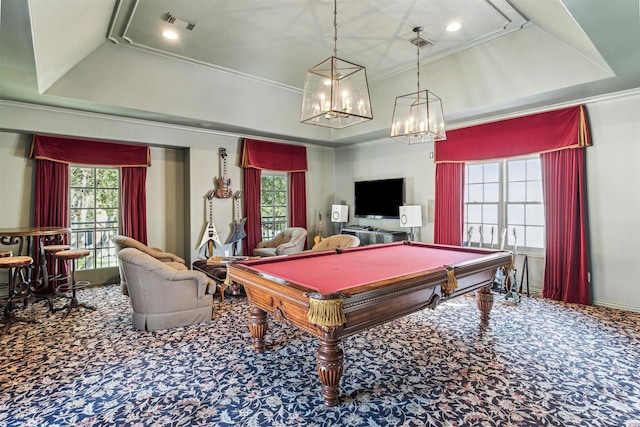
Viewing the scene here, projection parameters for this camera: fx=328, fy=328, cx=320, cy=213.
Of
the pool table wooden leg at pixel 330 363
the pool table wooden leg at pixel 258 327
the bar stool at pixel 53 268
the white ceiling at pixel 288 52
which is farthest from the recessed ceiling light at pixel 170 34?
the pool table wooden leg at pixel 330 363

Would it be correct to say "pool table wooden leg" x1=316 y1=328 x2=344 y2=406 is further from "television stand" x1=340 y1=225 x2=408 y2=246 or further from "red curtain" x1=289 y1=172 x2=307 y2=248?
"red curtain" x1=289 y1=172 x2=307 y2=248

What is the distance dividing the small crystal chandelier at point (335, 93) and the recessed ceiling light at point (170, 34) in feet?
7.77

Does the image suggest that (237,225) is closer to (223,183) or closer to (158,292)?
(223,183)

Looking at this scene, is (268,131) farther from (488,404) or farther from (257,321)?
(488,404)

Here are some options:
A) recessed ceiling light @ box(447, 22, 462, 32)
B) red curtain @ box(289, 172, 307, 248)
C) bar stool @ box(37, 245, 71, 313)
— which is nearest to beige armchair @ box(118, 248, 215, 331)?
bar stool @ box(37, 245, 71, 313)

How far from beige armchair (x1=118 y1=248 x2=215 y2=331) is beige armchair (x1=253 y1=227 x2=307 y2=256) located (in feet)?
8.02

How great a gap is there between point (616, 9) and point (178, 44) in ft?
15.7

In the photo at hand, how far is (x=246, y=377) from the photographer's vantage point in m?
2.71

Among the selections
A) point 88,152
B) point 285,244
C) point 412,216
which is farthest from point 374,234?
point 88,152

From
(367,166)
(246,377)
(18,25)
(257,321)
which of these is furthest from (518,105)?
(18,25)

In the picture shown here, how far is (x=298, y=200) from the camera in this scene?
24.9 ft

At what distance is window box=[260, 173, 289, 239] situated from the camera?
7338 mm

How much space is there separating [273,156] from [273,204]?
1089 mm

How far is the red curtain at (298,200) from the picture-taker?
7.52 m
